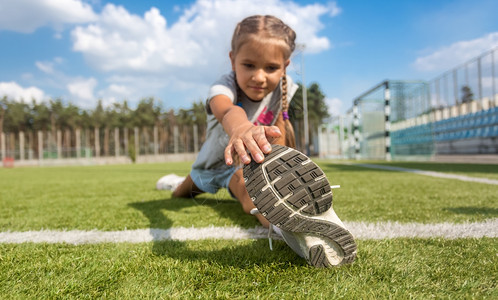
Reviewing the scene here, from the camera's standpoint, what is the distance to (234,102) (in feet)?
6.65

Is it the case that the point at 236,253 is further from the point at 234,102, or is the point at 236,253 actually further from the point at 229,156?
the point at 234,102

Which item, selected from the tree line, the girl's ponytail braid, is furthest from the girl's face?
the tree line

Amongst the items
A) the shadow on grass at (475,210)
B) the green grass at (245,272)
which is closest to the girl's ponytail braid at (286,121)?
the green grass at (245,272)

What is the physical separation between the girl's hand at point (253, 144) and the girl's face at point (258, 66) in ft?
2.51

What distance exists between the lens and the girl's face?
1.71 m

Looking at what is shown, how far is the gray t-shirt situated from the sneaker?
88 cm

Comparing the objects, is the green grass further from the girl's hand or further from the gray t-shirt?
the gray t-shirt

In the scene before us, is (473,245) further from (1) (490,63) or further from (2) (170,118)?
(2) (170,118)

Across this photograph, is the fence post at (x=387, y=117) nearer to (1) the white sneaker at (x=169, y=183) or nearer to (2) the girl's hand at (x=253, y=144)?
(1) the white sneaker at (x=169, y=183)

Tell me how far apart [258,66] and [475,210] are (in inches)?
66.7

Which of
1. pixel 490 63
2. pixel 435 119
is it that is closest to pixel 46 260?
pixel 490 63

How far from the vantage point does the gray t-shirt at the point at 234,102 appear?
1.96 m

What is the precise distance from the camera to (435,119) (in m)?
17.2

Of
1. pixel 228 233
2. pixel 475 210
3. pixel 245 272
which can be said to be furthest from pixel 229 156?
Answer: pixel 475 210
